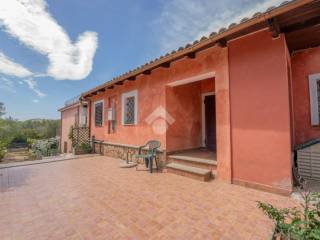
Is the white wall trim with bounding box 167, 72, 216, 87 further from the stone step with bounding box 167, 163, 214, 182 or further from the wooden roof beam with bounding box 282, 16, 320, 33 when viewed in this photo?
the stone step with bounding box 167, 163, 214, 182

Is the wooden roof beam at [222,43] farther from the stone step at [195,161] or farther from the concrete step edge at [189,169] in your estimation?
the concrete step edge at [189,169]

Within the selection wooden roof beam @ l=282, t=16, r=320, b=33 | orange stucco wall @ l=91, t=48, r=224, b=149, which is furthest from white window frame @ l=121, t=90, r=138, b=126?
wooden roof beam @ l=282, t=16, r=320, b=33

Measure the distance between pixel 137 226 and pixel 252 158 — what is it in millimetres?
3269

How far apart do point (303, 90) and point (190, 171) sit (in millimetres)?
4683

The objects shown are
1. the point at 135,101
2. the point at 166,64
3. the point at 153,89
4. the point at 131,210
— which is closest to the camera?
the point at 131,210

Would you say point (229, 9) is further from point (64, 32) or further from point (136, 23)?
point (64, 32)

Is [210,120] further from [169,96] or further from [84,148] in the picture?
[84,148]

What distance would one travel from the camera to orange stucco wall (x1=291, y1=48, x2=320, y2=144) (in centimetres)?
517

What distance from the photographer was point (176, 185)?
182 inches

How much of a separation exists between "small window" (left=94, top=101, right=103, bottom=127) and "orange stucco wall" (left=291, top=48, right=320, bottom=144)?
10.4 metres

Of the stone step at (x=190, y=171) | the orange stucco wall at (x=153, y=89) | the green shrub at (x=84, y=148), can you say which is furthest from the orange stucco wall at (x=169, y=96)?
the green shrub at (x=84, y=148)

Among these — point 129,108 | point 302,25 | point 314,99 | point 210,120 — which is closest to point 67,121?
point 129,108

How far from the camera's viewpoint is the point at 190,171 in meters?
5.27

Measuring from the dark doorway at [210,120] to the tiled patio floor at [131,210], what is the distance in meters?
3.15
